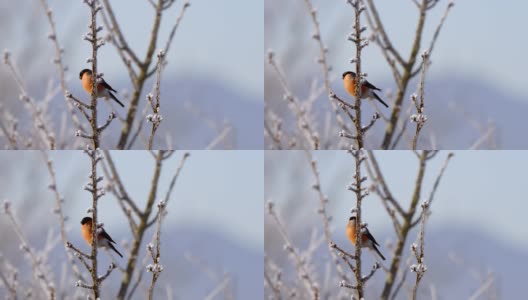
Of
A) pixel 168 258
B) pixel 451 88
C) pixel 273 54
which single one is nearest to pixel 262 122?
pixel 273 54

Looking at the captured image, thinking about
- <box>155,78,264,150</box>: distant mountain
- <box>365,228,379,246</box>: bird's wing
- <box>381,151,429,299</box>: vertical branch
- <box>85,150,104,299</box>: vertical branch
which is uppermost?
<box>155,78,264,150</box>: distant mountain

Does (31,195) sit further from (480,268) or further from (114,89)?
(480,268)

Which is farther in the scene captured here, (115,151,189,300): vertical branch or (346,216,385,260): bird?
(346,216,385,260): bird

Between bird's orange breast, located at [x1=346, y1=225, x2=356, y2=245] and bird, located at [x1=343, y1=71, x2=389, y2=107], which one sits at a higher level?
bird, located at [x1=343, y1=71, x2=389, y2=107]

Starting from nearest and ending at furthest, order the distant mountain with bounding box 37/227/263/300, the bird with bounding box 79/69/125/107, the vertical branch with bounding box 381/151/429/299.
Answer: the vertical branch with bounding box 381/151/429/299 < the bird with bounding box 79/69/125/107 < the distant mountain with bounding box 37/227/263/300

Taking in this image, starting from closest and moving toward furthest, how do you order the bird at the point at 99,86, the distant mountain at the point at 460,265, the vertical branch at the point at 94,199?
the vertical branch at the point at 94,199 < the bird at the point at 99,86 < the distant mountain at the point at 460,265

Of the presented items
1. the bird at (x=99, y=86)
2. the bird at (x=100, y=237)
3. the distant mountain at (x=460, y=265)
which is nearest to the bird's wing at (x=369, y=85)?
the distant mountain at (x=460, y=265)

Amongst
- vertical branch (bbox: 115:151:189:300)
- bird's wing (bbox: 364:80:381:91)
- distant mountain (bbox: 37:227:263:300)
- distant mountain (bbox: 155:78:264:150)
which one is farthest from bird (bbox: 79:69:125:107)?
bird's wing (bbox: 364:80:381:91)

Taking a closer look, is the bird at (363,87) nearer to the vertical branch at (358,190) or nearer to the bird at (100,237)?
the vertical branch at (358,190)

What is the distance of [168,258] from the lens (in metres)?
3.15

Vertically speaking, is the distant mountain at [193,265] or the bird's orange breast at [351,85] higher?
the bird's orange breast at [351,85]

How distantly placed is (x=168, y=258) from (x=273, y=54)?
3.09 feet

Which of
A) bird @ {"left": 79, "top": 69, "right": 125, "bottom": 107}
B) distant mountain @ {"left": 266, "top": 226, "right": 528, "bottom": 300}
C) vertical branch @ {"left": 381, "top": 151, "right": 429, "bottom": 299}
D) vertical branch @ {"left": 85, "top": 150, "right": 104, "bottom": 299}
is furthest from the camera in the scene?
distant mountain @ {"left": 266, "top": 226, "right": 528, "bottom": 300}

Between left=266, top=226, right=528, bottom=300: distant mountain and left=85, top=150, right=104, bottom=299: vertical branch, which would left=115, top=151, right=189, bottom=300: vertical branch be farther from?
left=266, top=226, right=528, bottom=300: distant mountain
